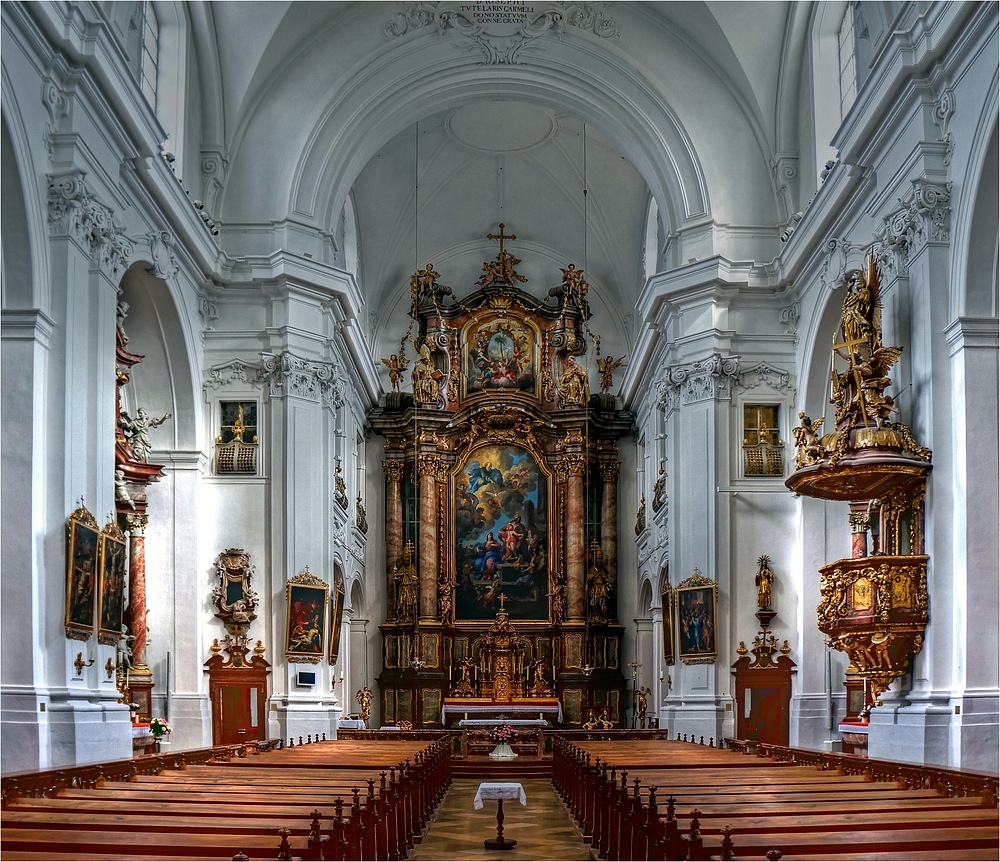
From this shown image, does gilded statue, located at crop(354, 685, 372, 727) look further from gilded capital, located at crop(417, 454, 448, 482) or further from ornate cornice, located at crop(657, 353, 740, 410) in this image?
ornate cornice, located at crop(657, 353, 740, 410)

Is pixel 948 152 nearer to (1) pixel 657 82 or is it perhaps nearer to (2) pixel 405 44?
(1) pixel 657 82

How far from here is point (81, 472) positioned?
1143cm

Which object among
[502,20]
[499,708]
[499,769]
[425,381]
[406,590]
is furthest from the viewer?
[425,381]

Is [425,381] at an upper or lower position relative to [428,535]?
upper

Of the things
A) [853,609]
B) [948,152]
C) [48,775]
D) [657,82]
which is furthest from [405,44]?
[48,775]

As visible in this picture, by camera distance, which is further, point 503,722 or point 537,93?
point 503,722

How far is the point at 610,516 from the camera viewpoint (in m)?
25.4

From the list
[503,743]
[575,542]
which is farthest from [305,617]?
[575,542]

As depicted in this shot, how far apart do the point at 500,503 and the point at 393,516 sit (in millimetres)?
2232

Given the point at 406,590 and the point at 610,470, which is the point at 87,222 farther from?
the point at 610,470

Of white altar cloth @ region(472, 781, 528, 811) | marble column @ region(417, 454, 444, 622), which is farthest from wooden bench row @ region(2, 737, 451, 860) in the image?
marble column @ region(417, 454, 444, 622)

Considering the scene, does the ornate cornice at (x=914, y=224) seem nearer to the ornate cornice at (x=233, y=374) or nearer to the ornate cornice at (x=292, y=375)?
the ornate cornice at (x=292, y=375)

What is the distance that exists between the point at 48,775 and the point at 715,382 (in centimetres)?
1200

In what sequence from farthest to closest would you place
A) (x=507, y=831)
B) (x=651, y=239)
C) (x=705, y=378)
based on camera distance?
(x=651, y=239) < (x=705, y=378) < (x=507, y=831)
